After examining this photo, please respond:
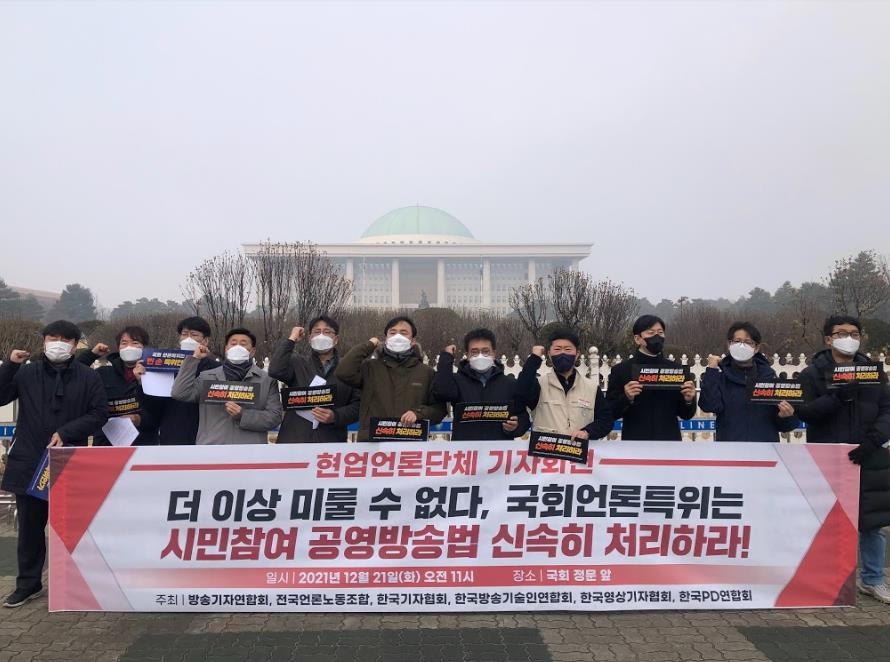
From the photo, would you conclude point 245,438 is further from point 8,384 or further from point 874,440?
point 874,440

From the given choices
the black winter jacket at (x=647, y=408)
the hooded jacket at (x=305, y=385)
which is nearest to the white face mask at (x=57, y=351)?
the hooded jacket at (x=305, y=385)

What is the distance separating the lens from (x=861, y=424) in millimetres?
4426

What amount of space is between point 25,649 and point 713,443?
4.30 m

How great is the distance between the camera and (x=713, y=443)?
4.21 m

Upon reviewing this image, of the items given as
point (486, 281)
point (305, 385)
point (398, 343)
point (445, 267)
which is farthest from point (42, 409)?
point (445, 267)

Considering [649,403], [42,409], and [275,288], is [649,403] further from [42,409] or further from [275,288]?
[275,288]

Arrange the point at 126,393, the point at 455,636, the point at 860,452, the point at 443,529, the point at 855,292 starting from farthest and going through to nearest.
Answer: the point at 855,292
the point at 126,393
the point at 860,452
the point at 443,529
the point at 455,636

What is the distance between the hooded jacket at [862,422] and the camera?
14.3 feet

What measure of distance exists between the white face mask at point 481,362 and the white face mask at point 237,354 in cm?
164

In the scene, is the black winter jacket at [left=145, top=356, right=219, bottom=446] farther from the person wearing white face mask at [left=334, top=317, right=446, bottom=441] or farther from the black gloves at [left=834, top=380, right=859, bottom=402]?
the black gloves at [left=834, top=380, right=859, bottom=402]

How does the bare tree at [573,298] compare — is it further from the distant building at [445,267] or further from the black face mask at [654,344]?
the distant building at [445,267]

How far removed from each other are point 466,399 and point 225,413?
1714mm

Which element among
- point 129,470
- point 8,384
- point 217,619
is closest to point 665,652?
point 217,619

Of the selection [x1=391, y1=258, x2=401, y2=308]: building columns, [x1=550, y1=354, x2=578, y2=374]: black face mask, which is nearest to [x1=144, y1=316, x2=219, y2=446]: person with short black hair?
[x1=550, y1=354, x2=578, y2=374]: black face mask
